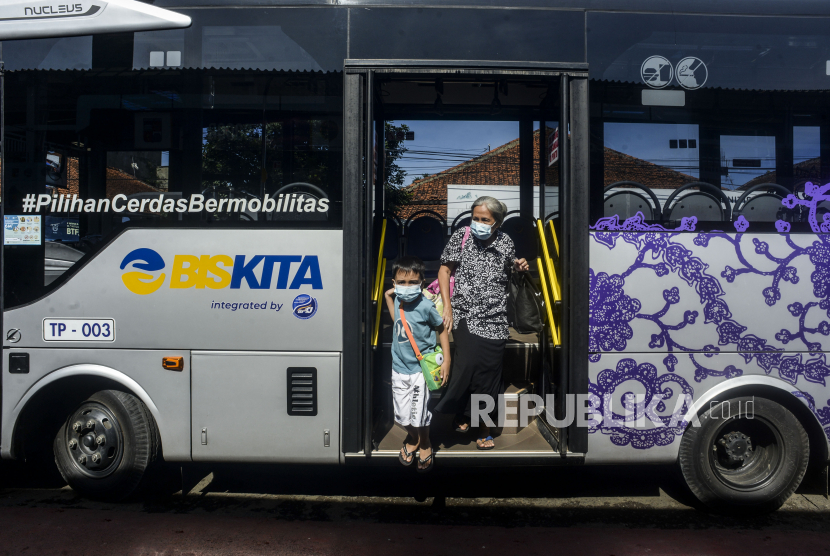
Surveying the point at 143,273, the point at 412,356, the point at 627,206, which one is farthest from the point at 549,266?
the point at 143,273

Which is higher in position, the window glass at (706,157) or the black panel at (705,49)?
the black panel at (705,49)

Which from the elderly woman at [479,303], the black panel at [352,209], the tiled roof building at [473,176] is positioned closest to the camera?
the black panel at [352,209]

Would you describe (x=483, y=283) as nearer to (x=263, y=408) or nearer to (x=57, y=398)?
(x=263, y=408)

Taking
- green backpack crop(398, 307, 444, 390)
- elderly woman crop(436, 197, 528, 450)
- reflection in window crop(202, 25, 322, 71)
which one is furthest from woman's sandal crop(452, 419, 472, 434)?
reflection in window crop(202, 25, 322, 71)

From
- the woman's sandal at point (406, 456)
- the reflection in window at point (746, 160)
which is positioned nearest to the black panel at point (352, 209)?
the woman's sandal at point (406, 456)

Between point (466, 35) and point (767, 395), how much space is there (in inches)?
Answer: 123

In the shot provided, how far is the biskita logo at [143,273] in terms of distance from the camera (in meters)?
3.77

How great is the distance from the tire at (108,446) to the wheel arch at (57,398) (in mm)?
79

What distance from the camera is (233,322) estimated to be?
378cm

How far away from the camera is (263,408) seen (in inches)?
149

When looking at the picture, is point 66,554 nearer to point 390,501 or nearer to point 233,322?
point 233,322

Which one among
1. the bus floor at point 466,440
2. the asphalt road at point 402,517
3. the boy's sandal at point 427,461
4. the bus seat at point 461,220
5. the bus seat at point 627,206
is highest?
the bus seat at point 461,220

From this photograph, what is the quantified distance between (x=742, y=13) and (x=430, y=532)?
3967 mm

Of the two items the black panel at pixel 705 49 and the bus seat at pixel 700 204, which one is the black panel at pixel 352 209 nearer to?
the black panel at pixel 705 49
